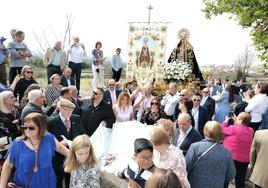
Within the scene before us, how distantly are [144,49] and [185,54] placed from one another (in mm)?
2185

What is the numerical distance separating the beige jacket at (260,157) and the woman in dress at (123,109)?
10.2 feet

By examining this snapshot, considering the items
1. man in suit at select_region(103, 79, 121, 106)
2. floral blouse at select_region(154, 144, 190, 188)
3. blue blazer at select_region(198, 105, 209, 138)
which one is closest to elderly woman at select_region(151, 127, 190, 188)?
floral blouse at select_region(154, 144, 190, 188)

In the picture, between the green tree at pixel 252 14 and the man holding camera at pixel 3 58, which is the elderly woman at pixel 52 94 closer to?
the man holding camera at pixel 3 58

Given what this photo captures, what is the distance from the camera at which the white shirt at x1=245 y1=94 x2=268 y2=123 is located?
7.29 metres

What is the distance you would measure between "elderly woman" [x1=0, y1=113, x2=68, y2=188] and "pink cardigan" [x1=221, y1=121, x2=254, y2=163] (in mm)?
3269

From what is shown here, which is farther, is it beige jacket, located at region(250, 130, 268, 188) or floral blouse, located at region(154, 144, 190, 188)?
beige jacket, located at region(250, 130, 268, 188)

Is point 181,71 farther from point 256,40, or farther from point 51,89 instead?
point 256,40

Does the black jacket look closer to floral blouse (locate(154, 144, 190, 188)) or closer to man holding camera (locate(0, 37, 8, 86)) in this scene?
floral blouse (locate(154, 144, 190, 188))

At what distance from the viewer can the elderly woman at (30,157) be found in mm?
3721

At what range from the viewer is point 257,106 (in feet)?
24.1

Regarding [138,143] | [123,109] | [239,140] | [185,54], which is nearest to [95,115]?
[123,109]

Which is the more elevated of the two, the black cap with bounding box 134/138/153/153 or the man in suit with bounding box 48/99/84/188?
the black cap with bounding box 134/138/153/153

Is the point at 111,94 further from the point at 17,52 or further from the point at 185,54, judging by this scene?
the point at 185,54

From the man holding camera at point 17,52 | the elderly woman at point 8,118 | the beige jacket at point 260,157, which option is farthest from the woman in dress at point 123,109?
the man holding camera at point 17,52
